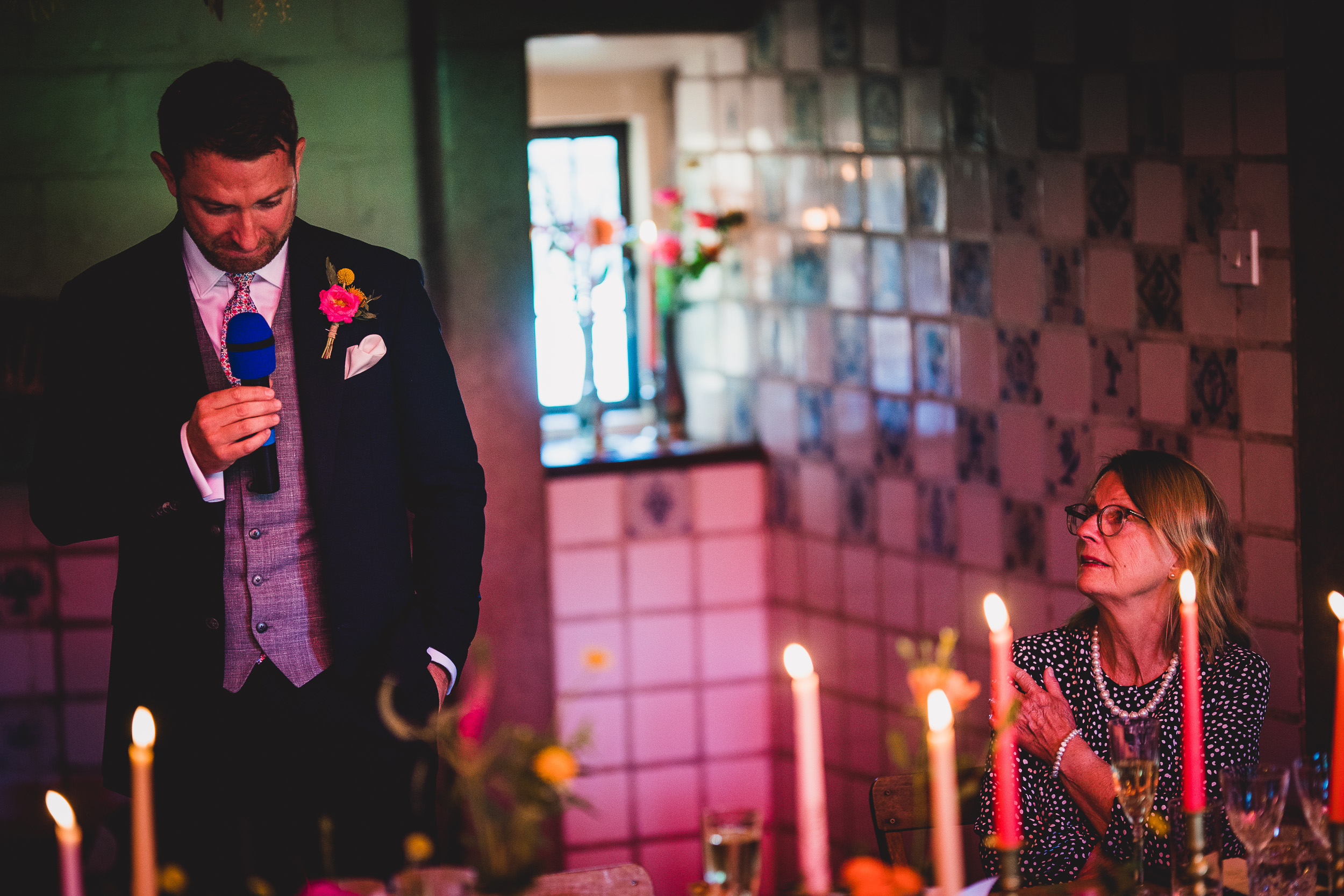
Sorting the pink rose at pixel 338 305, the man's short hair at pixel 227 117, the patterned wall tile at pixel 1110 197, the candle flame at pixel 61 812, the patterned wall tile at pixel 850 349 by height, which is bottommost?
the candle flame at pixel 61 812

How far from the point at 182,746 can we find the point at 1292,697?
6.14 feet

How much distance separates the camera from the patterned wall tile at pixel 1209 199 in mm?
2572

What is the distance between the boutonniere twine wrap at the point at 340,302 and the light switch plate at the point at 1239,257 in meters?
1.49

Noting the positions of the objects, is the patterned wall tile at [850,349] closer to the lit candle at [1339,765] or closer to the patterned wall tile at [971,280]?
the patterned wall tile at [971,280]

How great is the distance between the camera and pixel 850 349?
3.60 m

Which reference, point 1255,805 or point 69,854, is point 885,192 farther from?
point 69,854

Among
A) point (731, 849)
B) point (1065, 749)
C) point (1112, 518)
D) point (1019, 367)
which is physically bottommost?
point (1065, 749)

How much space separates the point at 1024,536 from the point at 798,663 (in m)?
1.93

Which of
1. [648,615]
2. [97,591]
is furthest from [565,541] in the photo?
[97,591]

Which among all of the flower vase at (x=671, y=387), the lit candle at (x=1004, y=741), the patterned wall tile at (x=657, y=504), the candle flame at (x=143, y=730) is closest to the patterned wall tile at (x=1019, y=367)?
the patterned wall tile at (x=657, y=504)

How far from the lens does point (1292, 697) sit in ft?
8.24

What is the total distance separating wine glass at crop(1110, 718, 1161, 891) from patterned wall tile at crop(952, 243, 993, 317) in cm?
162

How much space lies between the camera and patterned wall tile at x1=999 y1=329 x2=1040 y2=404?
305cm

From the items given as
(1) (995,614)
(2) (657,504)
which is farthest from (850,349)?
(1) (995,614)
